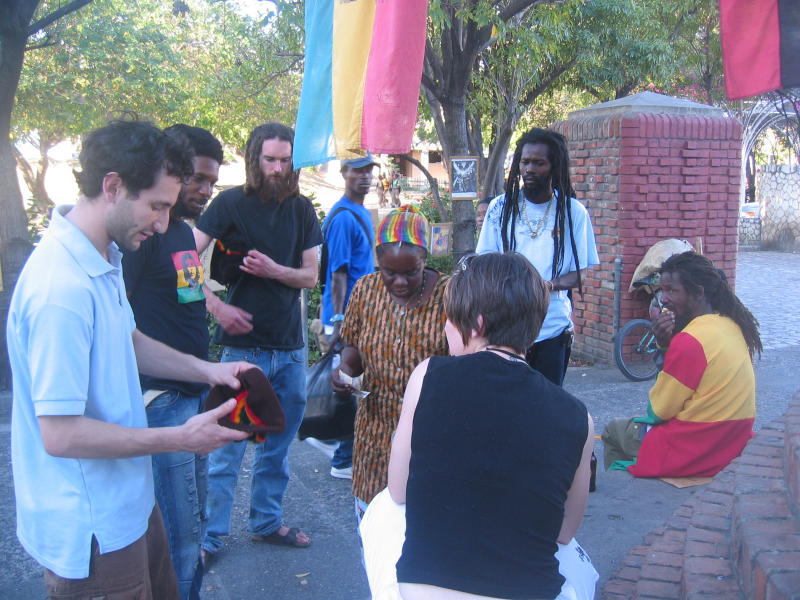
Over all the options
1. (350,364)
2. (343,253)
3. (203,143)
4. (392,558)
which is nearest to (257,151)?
(203,143)

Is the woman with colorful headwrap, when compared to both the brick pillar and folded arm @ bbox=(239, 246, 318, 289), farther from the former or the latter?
the brick pillar

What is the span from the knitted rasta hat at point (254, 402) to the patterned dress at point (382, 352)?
1.82 ft

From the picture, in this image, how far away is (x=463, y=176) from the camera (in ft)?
24.7

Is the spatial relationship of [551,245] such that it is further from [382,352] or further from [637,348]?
[637,348]

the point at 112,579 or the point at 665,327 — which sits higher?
the point at 665,327

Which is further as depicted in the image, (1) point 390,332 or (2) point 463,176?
(2) point 463,176

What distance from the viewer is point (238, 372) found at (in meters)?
2.40

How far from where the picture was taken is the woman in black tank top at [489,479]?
5.73ft

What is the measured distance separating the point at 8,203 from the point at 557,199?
5100 millimetres

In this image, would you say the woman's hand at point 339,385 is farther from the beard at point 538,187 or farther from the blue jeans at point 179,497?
the beard at point 538,187

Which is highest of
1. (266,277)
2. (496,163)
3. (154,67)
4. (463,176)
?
(154,67)

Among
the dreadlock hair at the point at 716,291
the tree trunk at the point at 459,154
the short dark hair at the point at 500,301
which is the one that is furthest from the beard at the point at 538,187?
the tree trunk at the point at 459,154

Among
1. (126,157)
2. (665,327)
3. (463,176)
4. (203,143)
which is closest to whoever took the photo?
(126,157)

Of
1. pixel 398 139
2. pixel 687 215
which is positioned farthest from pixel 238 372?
pixel 687 215
